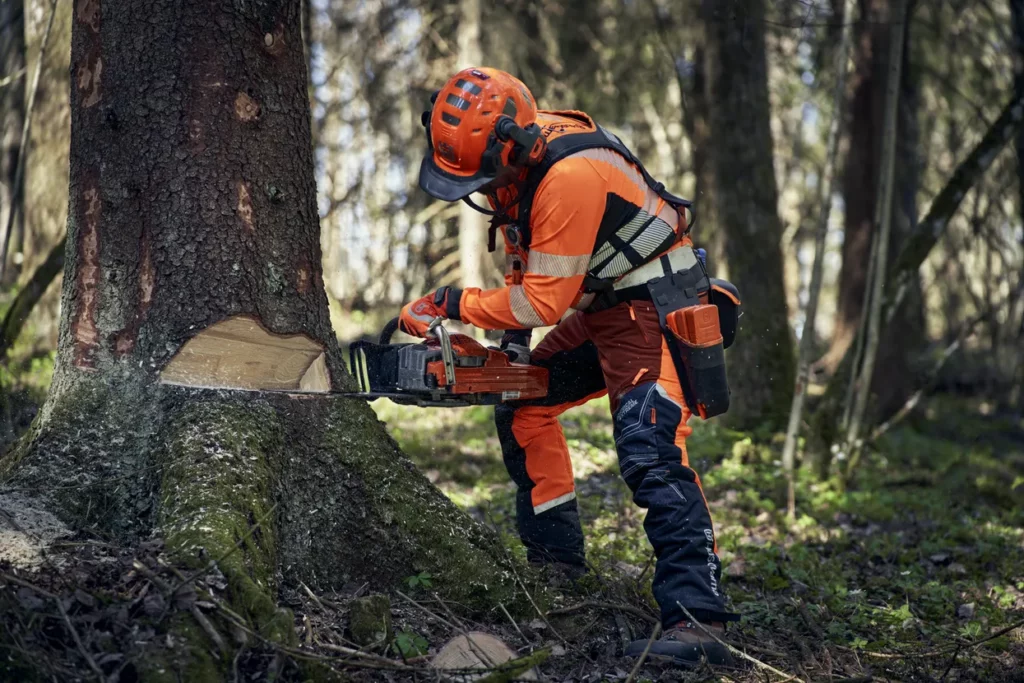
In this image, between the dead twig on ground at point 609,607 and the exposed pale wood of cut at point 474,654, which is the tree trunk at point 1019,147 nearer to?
the dead twig on ground at point 609,607

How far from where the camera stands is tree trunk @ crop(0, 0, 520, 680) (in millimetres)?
3037

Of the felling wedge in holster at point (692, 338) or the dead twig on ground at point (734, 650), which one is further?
the felling wedge in holster at point (692, 338)

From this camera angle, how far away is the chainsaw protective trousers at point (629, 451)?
3.27m

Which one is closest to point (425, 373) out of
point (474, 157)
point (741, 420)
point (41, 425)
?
point (474, 157)

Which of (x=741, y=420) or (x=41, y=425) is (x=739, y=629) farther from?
(x=741, y=420)

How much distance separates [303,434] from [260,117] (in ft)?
3.72

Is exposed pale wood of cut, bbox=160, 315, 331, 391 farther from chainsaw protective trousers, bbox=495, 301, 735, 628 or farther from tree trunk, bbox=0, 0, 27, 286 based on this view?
tree trunk, bbox=0, 0, 27, 286

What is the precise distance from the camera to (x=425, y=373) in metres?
3.34

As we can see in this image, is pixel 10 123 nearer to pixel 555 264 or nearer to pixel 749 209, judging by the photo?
pixel 749 209

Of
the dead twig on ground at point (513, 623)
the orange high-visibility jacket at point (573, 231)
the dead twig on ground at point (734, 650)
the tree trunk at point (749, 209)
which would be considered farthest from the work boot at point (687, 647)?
the tree trunk at point (749, 209)

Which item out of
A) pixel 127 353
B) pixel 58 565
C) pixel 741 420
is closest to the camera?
pixel 58 565

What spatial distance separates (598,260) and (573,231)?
26 cm

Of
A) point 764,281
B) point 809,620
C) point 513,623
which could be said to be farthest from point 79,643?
point 764,281

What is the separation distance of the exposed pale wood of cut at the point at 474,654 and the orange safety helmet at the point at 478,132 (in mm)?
1497
